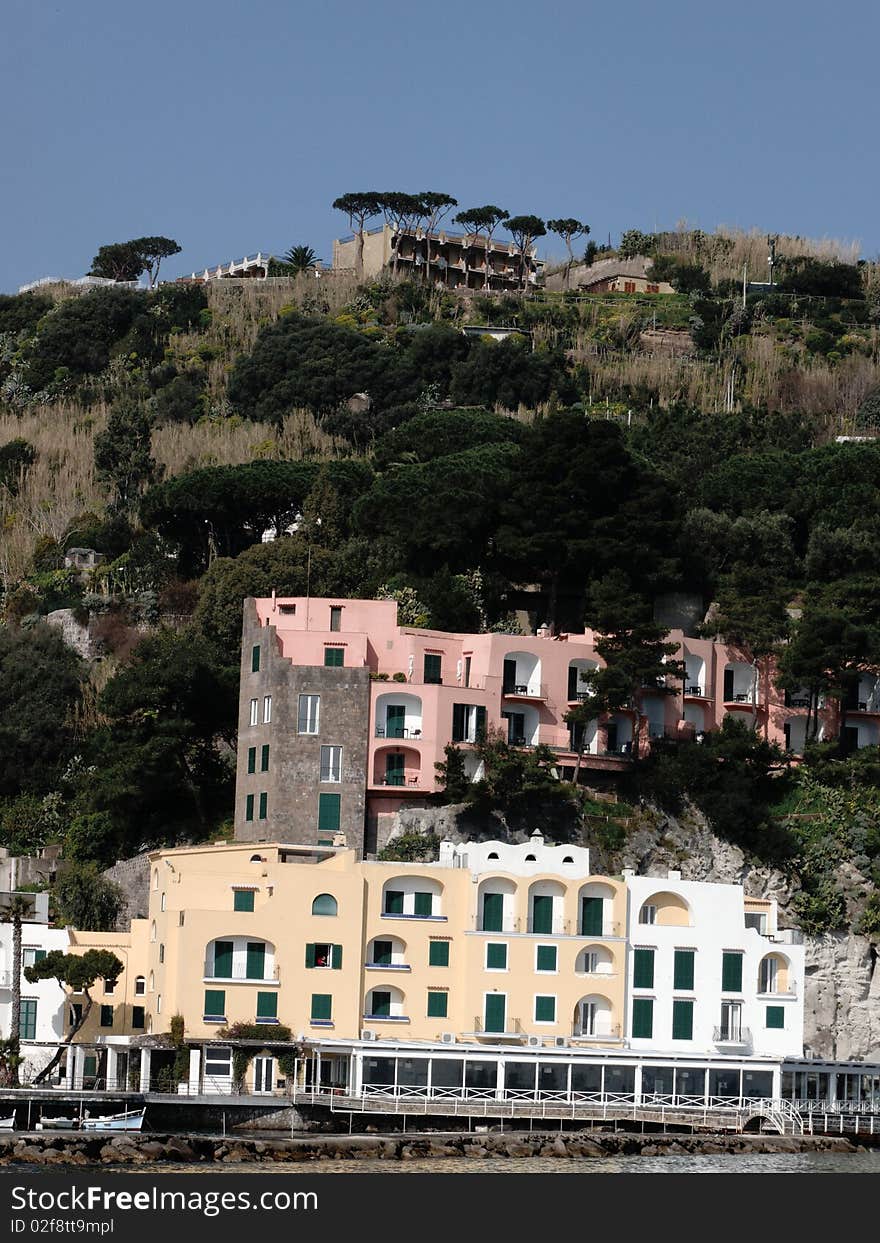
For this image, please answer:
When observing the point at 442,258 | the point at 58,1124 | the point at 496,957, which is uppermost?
the point at 442,258

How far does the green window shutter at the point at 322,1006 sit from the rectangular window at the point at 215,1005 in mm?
2306

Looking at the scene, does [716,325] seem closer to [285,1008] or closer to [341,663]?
[341,663]

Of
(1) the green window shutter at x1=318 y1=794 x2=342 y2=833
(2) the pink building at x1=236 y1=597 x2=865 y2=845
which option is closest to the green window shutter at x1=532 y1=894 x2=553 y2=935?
(2) the pink building at x1=236 y1=597 x2=865 y2=845

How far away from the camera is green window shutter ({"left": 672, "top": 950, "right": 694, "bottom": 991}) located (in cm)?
6406

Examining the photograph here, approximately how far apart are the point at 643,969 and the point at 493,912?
4253 mm

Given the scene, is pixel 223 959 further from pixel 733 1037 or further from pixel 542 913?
pixel 733 1037

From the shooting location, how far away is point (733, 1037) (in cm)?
6406

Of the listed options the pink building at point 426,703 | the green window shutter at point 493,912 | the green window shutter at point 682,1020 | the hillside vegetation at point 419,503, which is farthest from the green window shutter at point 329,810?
the green window shutter at point 682,1020

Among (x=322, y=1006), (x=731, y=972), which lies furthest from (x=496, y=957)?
(x=731, y=972)

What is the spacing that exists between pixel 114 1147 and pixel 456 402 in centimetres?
5672

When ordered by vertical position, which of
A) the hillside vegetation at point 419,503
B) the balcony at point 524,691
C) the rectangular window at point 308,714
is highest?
the hillside vegetation at point 419,503

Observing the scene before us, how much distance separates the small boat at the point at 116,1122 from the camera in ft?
183

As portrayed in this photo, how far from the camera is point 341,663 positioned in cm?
7138

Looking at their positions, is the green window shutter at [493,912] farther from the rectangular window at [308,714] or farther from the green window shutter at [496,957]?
the rectangular window at [308,714]
